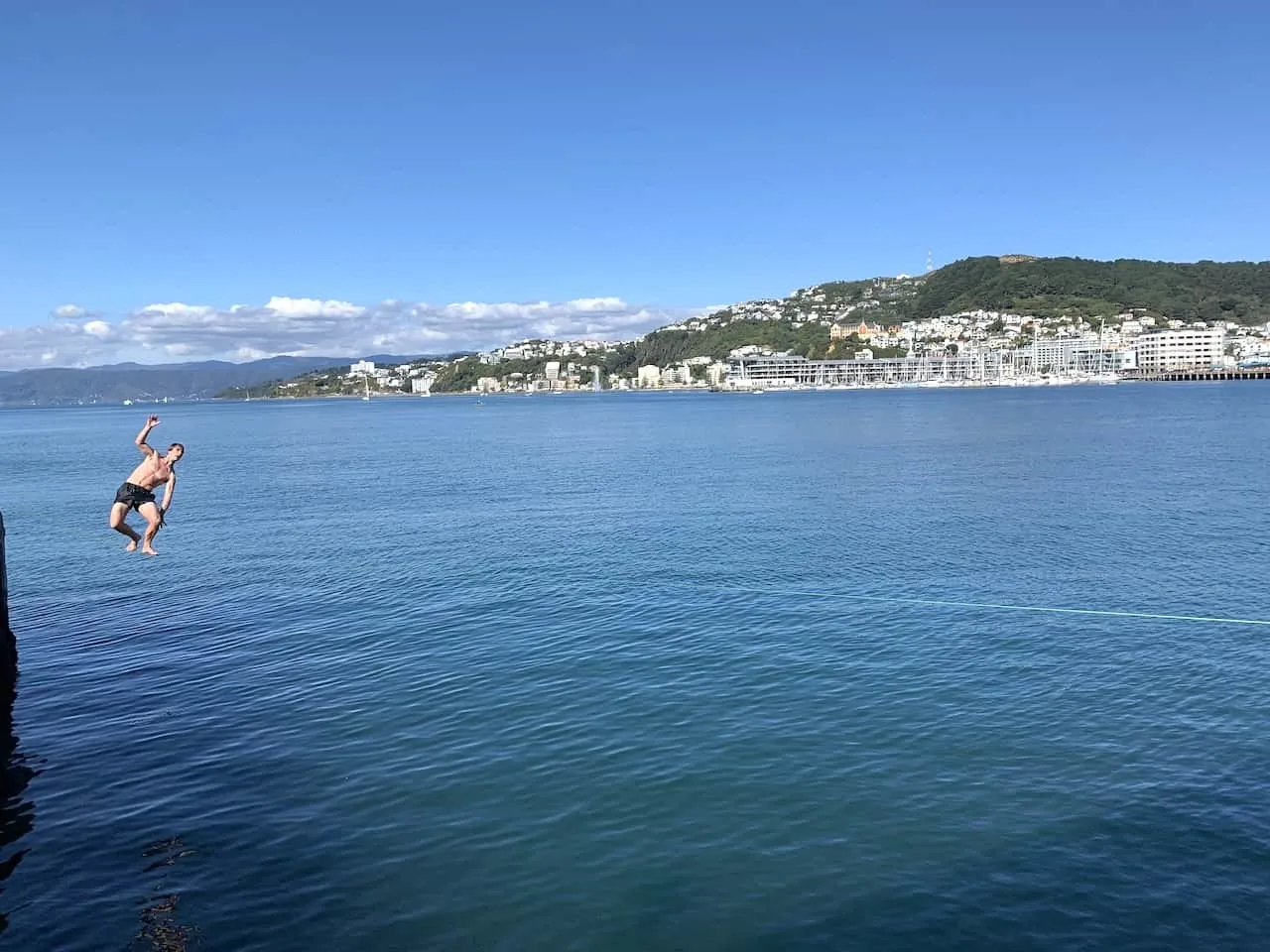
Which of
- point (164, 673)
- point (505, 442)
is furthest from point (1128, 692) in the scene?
point (505, 442)

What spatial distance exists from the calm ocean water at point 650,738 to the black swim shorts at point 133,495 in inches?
181

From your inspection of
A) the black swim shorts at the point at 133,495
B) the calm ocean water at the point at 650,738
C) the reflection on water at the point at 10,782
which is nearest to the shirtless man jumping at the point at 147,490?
the black swim shorts at the point at 133,495

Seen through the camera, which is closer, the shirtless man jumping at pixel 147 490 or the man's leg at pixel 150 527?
the man's leg at pixel 150 527

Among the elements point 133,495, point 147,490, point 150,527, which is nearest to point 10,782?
point 150,527

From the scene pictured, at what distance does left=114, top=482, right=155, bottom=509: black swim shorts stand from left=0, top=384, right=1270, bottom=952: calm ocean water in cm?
459

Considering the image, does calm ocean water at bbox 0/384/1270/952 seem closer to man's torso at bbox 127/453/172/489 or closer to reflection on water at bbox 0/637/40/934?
reflection on water at bbox 0/637/40/934

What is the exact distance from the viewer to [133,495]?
1758 centimetres

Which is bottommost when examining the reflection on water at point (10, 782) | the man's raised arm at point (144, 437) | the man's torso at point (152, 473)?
the reflection on water at point (10, 782)

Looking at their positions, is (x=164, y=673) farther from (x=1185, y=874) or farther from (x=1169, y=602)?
(x=1169, y=602)

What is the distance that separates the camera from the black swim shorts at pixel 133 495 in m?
17.1

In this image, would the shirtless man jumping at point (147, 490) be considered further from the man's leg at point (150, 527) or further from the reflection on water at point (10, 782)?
the reflection on water at point (10, 782)

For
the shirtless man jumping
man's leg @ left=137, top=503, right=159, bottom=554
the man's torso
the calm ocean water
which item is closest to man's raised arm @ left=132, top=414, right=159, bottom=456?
the shirtless man jumping

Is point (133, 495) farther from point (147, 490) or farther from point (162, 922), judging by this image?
point (162, 922)

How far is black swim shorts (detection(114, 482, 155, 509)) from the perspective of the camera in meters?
17.1
